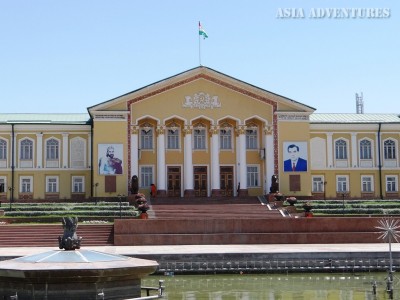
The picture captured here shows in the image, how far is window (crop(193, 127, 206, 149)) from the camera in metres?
52.5

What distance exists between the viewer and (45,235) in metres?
36.0

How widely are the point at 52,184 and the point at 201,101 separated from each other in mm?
11849

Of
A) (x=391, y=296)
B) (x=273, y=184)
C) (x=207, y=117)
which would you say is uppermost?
→ (x=207, y=117)

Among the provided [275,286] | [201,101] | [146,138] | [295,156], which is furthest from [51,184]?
[275,286]

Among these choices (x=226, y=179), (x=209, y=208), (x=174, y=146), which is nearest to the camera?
(x=209, y=208)

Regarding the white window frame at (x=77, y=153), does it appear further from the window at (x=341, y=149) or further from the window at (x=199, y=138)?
the window at (x=341, y=149)

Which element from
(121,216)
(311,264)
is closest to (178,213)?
(121,216)

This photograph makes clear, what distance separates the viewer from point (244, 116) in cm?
5203

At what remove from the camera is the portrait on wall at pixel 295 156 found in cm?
5169

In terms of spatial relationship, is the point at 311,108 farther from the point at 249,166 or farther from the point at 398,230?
the point at 398,230

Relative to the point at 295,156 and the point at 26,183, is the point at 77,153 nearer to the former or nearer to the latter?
the point at 26,183

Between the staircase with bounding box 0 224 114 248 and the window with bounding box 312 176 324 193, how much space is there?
2129cm

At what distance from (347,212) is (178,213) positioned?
373 inches

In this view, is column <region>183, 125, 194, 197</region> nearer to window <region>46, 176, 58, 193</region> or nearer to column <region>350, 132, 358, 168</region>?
window <region>46, 176, 58, 193</region>
